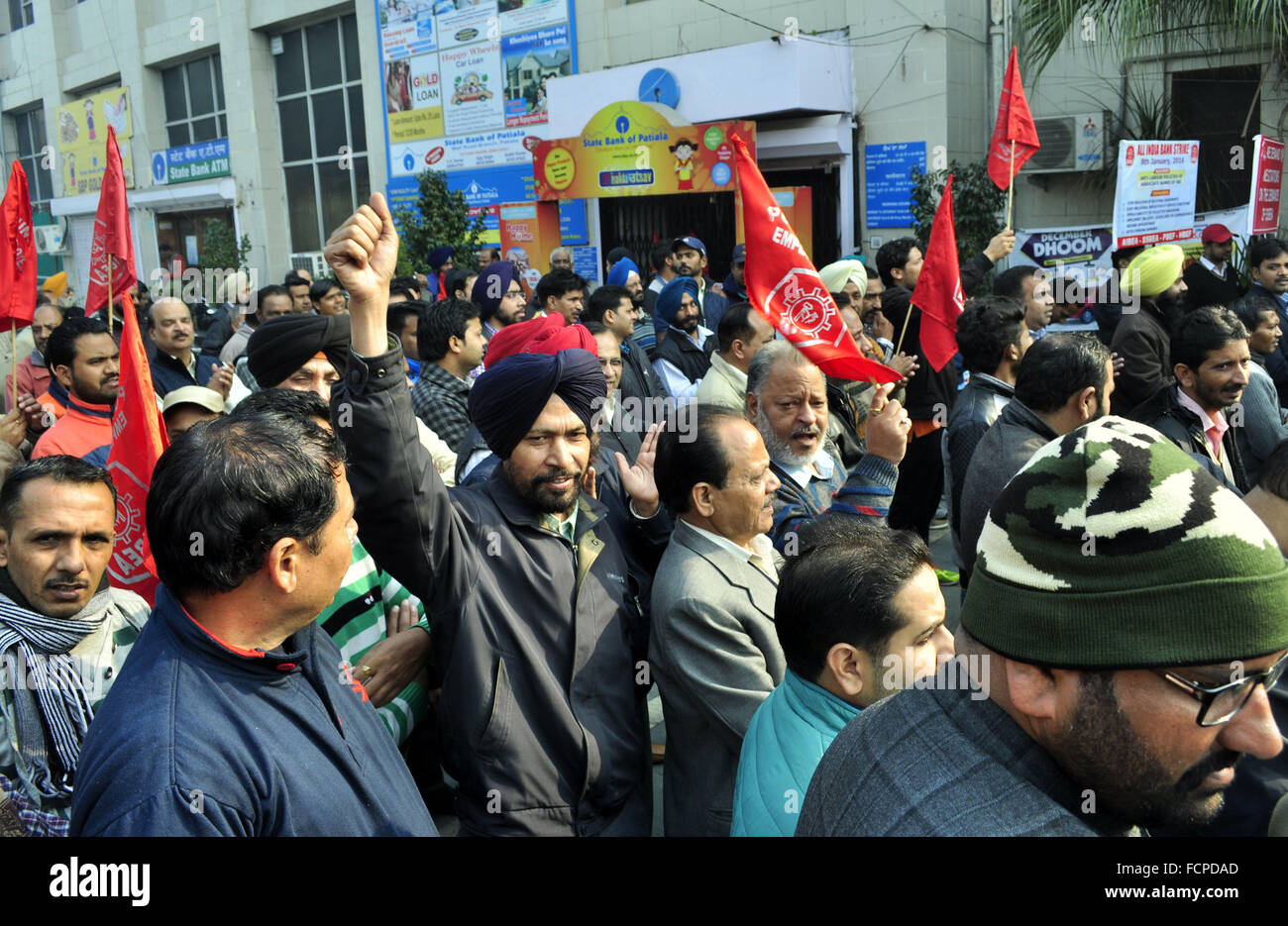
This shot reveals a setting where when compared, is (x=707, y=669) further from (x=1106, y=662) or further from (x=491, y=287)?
(x=491, y=287)

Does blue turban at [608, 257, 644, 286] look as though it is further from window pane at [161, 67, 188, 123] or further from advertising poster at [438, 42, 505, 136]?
window pane at [161, 67, 188, 123]

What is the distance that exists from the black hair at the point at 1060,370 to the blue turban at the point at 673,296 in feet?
10.5

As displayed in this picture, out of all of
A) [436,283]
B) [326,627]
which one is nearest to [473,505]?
[326,627]

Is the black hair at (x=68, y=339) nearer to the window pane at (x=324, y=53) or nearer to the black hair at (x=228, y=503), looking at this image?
the black hair at (x=228, y=503)

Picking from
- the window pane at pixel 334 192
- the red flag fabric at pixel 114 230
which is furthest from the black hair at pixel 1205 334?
the window pane at pixel 334 192

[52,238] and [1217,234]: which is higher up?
[52,238]

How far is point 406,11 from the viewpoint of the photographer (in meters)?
17.8

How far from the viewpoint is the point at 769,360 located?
12.0 ft

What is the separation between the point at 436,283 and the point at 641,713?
915 centimetres

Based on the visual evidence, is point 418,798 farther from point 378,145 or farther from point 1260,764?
point 378,145

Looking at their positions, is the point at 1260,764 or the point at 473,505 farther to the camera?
the point at 473,505

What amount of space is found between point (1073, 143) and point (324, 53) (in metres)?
14.9

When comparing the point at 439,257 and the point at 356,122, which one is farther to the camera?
the point at 356,122

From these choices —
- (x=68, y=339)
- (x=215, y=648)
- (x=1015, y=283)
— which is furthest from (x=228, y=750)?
(x=1015, y=283)
